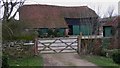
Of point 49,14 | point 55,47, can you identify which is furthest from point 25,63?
point 49,14

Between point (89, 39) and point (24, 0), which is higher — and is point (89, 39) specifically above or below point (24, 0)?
below

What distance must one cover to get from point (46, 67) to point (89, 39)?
25.8ft

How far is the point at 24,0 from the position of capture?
81.6 ft

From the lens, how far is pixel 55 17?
156ft

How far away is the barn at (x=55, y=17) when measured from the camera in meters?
44.6

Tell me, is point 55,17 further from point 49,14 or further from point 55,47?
point 55,47

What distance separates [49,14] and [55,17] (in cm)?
143

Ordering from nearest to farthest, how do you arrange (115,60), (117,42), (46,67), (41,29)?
(46,67) → (115,60) → (117,42) → (41,29)

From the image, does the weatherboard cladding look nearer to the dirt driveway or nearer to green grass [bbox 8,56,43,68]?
the dirt driveway

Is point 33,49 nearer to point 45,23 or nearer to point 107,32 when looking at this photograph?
point 107,32

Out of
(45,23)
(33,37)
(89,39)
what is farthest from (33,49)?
(45,23)

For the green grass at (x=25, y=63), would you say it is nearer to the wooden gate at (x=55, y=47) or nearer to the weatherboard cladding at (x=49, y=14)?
the wooden gate at (x=55, y=47)

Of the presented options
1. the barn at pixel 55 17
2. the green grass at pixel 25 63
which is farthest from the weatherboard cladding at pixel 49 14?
the green grass at pixel 25 63

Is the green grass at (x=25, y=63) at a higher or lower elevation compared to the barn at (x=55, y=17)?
lower
